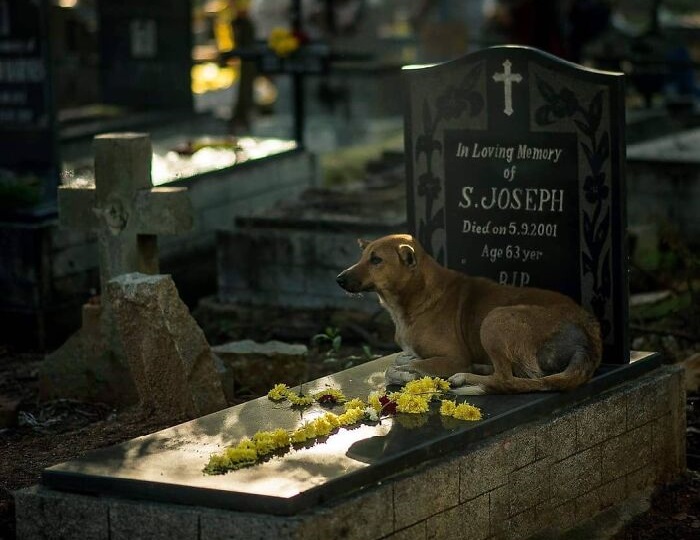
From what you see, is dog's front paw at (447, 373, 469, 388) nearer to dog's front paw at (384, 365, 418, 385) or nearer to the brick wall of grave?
dog's front paw at (384, 365, 418, 385)

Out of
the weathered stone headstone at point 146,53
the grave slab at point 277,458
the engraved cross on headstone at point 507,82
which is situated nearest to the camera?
the grave slab at point 277,458

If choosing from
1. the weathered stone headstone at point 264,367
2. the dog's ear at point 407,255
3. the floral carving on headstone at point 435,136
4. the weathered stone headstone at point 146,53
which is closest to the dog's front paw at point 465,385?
the dog's ear at point 407,255

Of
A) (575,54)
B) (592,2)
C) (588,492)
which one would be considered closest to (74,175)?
(588,492)

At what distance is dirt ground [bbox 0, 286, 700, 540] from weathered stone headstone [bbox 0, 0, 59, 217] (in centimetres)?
→ 252

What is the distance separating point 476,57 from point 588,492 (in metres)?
2.28

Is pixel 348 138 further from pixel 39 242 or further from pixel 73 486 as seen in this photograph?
pixel 73 486

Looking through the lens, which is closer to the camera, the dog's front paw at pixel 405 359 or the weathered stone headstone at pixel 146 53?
the dog's front paw at pixel 405 359

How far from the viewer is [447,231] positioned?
8234 mm

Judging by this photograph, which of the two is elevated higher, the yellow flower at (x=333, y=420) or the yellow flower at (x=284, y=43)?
the yellow flower at (x=284, y=43)

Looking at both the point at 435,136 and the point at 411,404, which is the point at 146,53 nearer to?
the point at 435,136

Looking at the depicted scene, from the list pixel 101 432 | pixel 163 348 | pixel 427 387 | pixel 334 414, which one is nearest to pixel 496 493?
pixel 427 387

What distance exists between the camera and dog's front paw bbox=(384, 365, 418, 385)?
24.0ft

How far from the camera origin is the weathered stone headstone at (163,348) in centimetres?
799

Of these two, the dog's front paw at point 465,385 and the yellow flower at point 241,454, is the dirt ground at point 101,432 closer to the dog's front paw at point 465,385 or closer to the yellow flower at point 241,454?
the dog's front paw at point 465,385
